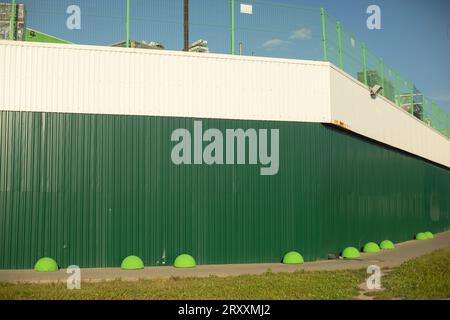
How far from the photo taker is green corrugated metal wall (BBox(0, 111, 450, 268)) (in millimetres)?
15297

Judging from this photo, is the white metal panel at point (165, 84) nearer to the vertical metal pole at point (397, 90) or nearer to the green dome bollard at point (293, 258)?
the green dome bollard at point (293, 258)

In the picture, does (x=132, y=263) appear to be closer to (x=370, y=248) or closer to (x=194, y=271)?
(x=194, y=271)

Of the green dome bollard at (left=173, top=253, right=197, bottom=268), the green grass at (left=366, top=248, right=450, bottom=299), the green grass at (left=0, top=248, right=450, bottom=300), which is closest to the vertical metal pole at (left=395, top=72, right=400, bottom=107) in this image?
the green grass at (left=366, top=248, right=450, bottom=299)

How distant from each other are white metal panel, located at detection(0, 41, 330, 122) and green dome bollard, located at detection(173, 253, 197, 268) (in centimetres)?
455

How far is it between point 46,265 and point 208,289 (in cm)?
588

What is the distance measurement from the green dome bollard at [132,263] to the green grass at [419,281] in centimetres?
690

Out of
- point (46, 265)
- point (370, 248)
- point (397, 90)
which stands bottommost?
point (370, 248)

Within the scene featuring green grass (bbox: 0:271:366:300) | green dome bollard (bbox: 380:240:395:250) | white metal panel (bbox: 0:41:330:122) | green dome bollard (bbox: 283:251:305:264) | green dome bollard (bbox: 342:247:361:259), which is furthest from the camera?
green dome bollard (bbox: 380:240:395:250)

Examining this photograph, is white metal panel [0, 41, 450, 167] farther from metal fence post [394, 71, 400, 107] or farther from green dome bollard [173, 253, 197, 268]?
metal fence post [394, 71, 400, 107]

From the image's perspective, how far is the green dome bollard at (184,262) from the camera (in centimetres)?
1558

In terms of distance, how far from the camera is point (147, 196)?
16.2 metres

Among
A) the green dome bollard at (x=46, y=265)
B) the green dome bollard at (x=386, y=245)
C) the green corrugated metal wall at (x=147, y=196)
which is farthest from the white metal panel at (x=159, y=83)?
the green dome bollard at (x=386, y=245)

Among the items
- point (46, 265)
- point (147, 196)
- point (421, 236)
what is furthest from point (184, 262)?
point (421, 236)

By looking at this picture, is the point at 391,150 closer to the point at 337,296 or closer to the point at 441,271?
the point at 441,271
